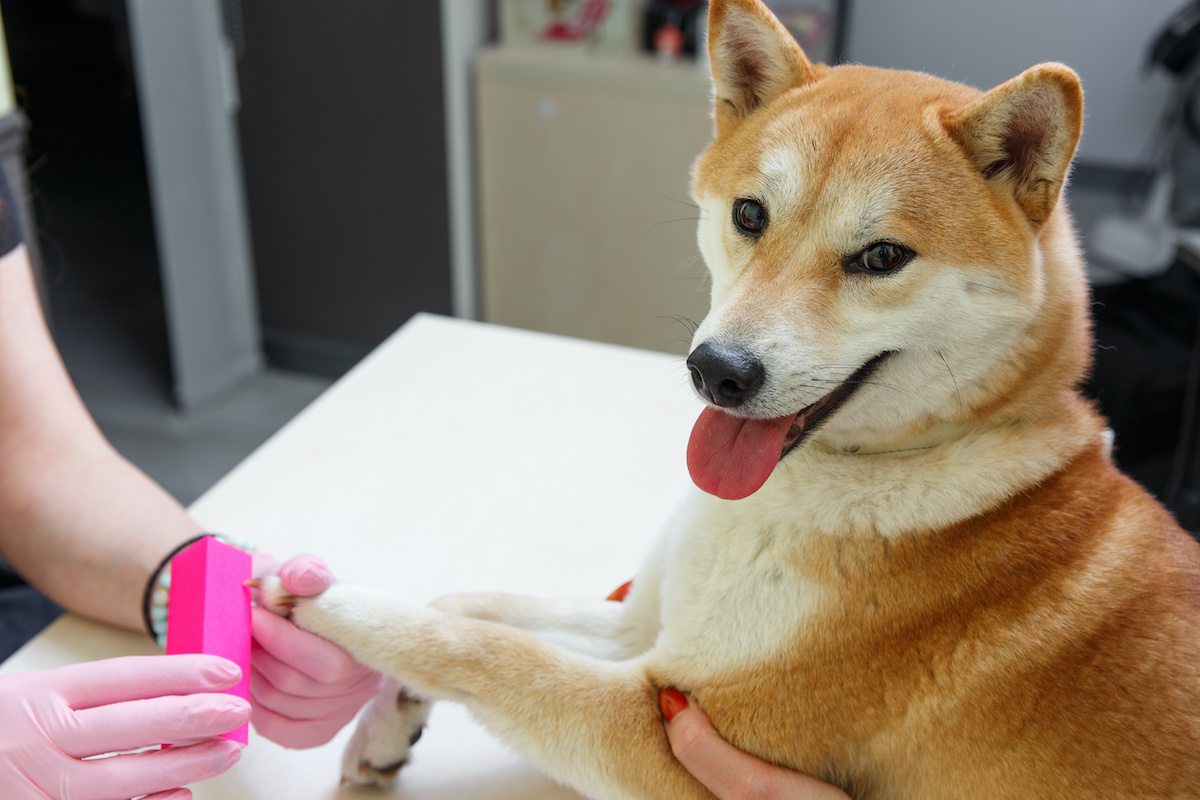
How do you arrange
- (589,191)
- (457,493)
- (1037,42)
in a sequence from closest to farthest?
(457,493)
(589,191)
(1037,42)

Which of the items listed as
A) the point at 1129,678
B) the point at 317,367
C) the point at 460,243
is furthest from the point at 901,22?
the point at 1129,678

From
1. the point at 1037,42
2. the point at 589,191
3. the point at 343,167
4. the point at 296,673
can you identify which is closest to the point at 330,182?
the point at 343,167

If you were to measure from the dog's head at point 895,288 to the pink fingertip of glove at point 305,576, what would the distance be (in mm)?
339

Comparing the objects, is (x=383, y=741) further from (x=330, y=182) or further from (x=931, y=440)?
(x=330, y=182)

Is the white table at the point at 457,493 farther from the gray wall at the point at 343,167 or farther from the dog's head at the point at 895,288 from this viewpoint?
the gray wall at the point at 343,167

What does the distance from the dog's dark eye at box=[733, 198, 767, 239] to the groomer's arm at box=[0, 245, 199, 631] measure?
2.05 ft

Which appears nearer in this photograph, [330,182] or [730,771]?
[730,771]

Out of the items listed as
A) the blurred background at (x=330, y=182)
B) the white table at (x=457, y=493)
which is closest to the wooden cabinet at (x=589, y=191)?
the blurred background at (x=330, y=182)

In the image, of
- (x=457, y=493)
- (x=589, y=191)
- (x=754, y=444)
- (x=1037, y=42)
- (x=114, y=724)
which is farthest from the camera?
(x=1037, y=42)

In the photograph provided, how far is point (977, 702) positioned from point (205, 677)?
1.91ft

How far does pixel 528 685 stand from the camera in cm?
78

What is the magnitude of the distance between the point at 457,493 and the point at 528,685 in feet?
1.25

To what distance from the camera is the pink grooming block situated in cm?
72

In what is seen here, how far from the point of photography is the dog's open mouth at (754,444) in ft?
2.49
